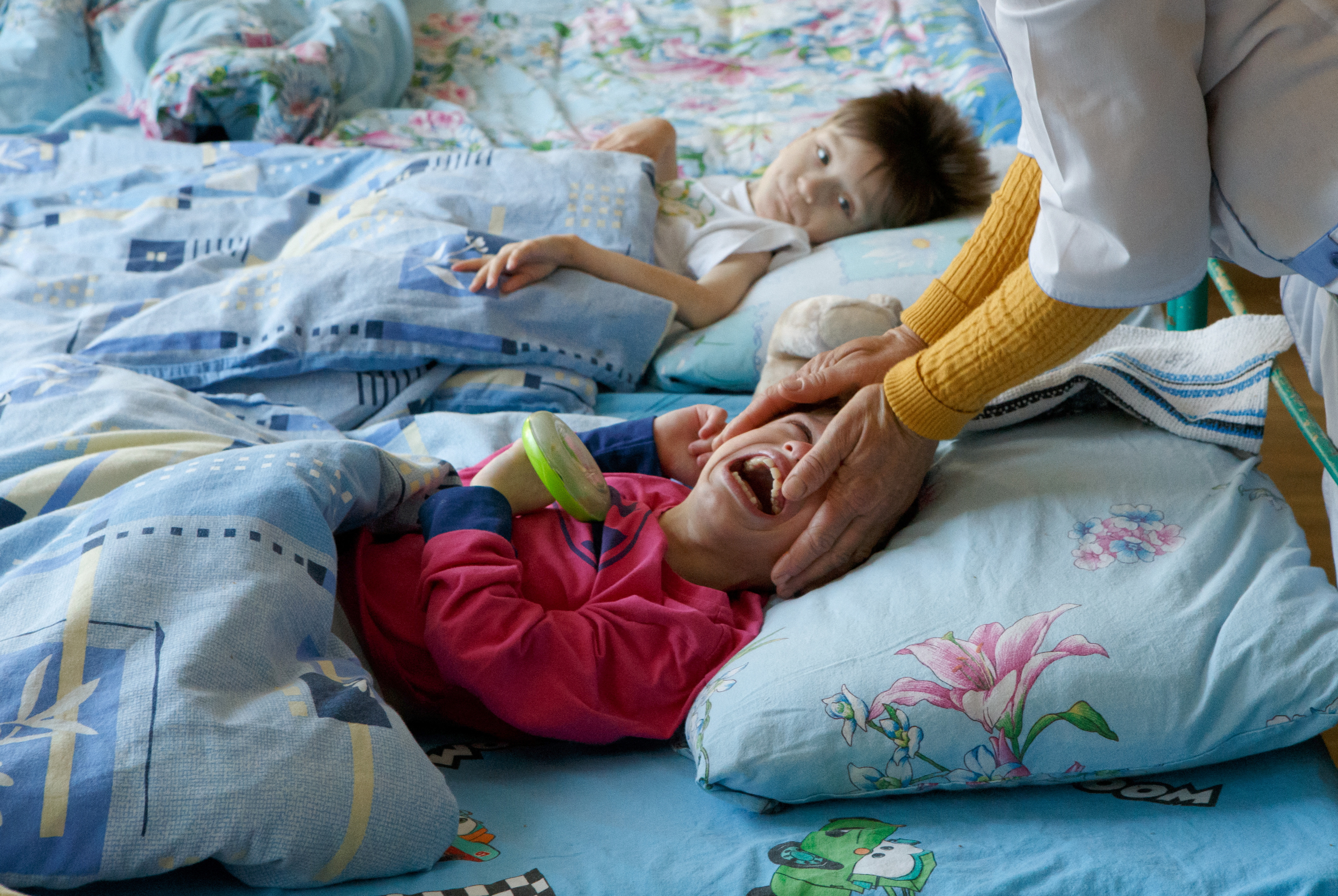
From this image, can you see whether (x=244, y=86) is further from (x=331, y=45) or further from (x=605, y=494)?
(x=605, y=494)

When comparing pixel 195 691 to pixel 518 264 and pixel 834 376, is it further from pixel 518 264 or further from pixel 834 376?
pixel 518 264

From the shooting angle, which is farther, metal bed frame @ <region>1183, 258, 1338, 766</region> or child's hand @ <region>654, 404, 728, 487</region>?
child's hand @ <region>654, 404, 728, 487</region>

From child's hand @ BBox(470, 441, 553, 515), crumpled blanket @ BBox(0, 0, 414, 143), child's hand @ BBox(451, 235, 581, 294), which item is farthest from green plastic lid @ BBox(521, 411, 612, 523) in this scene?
crumpled blanket @ BBox(0, 0, 414, 143)

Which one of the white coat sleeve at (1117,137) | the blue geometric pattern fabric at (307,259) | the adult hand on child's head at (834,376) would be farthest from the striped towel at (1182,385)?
the blue geometric pattern fabric at (307,259)

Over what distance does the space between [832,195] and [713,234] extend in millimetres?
226

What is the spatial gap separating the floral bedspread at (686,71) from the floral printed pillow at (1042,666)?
132cm

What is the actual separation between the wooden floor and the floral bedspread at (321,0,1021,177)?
69 centimetres

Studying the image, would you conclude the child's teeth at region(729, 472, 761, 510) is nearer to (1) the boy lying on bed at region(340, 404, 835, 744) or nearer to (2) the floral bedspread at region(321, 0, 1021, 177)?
(1) the boy lying on bed at region(340, 404, 835, 744)

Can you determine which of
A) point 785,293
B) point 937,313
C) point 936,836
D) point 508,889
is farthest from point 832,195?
point 508,889

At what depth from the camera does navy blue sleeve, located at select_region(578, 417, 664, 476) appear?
118 centimetres

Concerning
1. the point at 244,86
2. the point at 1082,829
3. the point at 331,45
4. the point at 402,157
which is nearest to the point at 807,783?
the point at 1082,829

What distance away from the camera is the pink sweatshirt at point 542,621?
0.81 meters

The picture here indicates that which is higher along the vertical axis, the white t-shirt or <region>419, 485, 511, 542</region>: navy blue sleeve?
the white t-shirt

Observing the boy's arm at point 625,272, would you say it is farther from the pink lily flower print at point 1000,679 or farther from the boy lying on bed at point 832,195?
the pink lily flower print at point 1000,679
